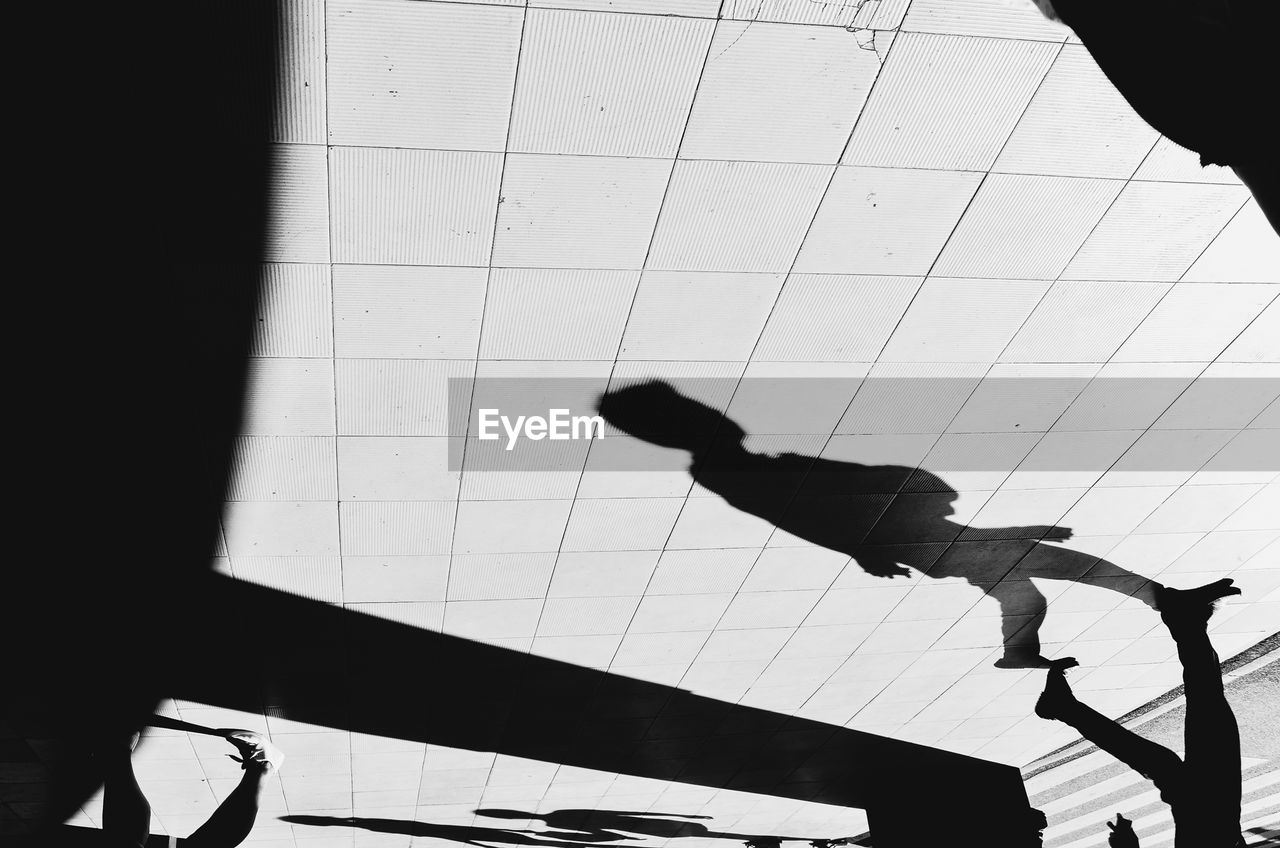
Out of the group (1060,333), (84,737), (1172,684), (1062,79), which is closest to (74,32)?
(1062,79)

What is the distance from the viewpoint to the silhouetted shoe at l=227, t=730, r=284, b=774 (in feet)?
16.5

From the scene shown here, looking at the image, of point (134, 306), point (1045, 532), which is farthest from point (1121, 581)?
point (134, 306)

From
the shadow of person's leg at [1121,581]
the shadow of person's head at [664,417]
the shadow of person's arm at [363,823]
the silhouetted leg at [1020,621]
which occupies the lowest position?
the shadow of person's arm at [363,823]

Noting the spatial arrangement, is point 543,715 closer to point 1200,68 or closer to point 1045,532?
point 1045,532

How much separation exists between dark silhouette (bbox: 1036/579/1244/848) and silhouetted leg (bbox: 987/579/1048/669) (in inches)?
23.9

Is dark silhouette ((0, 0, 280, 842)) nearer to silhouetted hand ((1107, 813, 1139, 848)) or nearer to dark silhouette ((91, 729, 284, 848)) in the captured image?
dark silhouette ((91, 729, 284, 848))

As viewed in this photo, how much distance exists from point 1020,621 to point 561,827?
192 inches

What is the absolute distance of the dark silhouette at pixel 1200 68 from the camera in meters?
1.54

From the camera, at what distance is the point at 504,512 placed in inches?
142

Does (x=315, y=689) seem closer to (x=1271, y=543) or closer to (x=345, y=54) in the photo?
(x=345, y=54)

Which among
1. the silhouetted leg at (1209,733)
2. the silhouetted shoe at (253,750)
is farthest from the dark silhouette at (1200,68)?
the silhouetted shoe at (253,750)

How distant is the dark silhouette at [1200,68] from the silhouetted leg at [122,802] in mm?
5928

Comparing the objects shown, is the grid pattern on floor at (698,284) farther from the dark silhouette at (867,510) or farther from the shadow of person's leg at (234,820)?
the shadow of person's leg at (234,820)

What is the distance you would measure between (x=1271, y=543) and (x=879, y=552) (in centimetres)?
284
